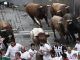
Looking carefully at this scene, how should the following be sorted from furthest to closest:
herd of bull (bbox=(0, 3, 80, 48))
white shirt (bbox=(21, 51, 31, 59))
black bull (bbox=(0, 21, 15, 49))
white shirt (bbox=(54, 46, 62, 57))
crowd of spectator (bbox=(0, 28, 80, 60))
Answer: herd of bull (bbox=(0, 3, 80, 48))
black bull (bbox=(0, 21, 15, 49))
white shirt (bbox=(54, 46, 62, 57))
white shirt (bbox=(21, 51, 31, 59))
crowd of spectator (bbox=(0, 28, 80, 60))

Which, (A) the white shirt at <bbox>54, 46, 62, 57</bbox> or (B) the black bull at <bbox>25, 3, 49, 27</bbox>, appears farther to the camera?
(B) the black bull at <bbox>25, 3, 49, 27</bbox>

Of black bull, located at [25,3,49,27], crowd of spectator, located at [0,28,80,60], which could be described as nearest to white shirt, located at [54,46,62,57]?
crowd of spectator, located at [0,28,80,60]

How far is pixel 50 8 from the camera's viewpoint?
82.4 ft

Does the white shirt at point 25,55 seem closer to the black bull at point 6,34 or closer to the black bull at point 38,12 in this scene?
the black bull at point 6,34

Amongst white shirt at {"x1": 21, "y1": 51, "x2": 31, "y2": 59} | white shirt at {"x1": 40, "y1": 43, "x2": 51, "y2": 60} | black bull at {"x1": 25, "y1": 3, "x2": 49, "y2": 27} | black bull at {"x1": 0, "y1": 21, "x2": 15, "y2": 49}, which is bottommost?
black bull at {"x1": 25, "y1": 3, "x2": 49, "y2": 27}

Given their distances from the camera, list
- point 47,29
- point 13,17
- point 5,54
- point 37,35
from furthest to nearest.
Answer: point 13,17, point 47,29, point 37,35, point 5,54

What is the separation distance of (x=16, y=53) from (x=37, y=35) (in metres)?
3.25

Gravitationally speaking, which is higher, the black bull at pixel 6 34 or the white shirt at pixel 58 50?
the white shirt at pixel 58 50

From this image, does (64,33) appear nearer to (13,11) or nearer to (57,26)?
(57,26)

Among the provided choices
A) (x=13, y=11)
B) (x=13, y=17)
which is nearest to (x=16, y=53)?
(x=13, y=17)

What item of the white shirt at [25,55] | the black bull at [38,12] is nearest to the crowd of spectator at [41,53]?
the white shirt at [25,55]

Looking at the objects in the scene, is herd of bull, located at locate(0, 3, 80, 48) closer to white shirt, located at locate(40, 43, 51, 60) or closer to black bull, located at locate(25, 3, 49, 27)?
black bull, located at locate(25, 3, 49, 27)

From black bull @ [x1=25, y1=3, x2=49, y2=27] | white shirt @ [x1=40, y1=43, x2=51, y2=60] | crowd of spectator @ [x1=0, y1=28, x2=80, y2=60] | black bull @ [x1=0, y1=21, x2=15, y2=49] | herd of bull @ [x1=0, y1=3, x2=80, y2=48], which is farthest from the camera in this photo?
black bull @ [x1=25, y1=3, x2=49, y2=27]

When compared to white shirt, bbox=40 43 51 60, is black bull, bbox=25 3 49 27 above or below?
below
